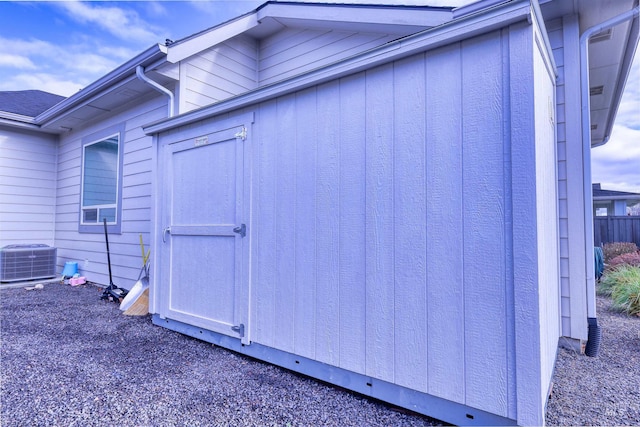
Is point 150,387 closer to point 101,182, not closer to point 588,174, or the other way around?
point 588,174

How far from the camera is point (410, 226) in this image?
1.86 m

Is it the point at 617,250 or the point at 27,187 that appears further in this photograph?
the point at 617,250

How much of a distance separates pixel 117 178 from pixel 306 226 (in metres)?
4.33

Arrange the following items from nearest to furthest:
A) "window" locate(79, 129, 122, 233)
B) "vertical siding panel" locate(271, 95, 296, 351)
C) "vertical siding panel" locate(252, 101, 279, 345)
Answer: "vertical siding panel" locate(271, 95, 296, 351) < "vertical siding panel" locate(252, 101, 279, 345) < "window" locate(79, 129, 122, 233)

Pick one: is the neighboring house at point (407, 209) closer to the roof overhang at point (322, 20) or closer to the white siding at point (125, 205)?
the roof overhang at point (322, 20)

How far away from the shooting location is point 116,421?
183 cm

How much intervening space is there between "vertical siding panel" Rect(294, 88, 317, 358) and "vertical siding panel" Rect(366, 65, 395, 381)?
425 mm

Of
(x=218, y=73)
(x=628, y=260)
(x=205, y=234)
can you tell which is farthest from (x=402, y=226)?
(x=628, y=260)

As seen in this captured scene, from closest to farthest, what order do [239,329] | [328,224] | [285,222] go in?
[328,224]
[285,222]
[239,329]

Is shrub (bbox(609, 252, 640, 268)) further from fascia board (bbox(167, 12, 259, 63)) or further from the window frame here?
Answer: the window frame

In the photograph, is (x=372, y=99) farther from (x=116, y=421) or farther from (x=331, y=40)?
(x=331, y=40)

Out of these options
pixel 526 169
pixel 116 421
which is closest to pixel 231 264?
pixel 116 421

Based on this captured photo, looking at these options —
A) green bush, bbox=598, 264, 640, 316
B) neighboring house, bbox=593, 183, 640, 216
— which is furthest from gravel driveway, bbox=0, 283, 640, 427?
neighboring house, bbox=593, 183, 640, 216

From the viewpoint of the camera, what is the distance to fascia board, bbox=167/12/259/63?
13.0 ft
